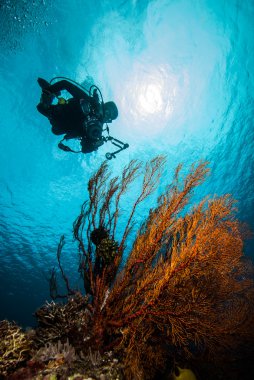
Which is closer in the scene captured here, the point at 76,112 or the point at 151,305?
the point at 151,305

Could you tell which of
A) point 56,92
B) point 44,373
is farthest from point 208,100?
point 44,373

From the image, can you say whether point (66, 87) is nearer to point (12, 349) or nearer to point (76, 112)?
point (76, 112)

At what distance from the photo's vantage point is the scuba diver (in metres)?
6.32

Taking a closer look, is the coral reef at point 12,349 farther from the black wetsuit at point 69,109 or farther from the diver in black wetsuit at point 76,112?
the black wetsuit at point 69,109

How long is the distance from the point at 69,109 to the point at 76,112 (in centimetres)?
23

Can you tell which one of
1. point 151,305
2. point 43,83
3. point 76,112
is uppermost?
point 43,83

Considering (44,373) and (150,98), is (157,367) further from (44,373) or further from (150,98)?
(150,98)

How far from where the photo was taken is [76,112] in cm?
678

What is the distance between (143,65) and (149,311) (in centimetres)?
1277

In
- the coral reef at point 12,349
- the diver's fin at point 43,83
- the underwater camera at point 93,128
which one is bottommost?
the coral reef at point 12,349

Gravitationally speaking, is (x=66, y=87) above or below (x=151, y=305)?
above

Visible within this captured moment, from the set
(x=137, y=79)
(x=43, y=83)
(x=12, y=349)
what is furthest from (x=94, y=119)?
(x=137, y=79)

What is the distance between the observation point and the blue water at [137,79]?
34.1 ft

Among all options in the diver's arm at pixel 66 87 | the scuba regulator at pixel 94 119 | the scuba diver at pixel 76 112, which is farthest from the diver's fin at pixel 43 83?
the scuba regulator at pixel 94 119
